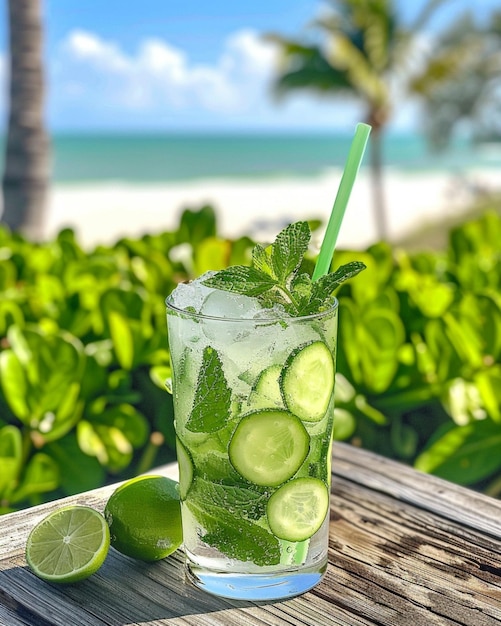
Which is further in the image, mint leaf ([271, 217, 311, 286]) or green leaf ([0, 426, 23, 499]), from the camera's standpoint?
green leaf ([0, 426, 23, 499])

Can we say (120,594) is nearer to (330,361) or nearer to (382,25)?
(330,361)

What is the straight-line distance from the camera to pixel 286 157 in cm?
3919

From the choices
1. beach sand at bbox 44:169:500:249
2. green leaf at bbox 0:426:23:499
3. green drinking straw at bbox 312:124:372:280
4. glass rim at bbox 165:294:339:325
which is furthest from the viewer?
beach sand at bbox 44:169:500:249

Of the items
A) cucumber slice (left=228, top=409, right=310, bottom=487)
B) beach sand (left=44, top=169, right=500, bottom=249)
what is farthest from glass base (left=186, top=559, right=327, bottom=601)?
beach sand (left=44, top=169, right=500, bottom=249)

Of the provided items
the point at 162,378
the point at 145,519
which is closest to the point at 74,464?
the point at 162,378

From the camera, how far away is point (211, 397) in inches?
37.9

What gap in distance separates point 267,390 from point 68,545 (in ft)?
1.17

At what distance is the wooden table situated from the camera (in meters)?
0.98

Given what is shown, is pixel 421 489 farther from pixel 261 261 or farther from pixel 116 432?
pixel 116 432

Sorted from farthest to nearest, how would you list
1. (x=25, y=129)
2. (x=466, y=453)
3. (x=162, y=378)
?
1. (x=25, y=129)
2. (x=466, y=453)
3. (x=162, y=378)

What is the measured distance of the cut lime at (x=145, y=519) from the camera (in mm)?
1087

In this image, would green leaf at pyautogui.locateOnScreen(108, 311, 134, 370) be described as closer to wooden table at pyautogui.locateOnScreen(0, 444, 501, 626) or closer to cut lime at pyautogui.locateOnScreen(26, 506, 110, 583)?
wooden table at pyautogui.locateOnScreen(0, 444, 501, 626)

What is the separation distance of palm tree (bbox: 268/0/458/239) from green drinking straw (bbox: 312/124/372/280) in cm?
1609

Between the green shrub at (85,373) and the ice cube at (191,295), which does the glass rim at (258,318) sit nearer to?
the ice cube at (191,295)
